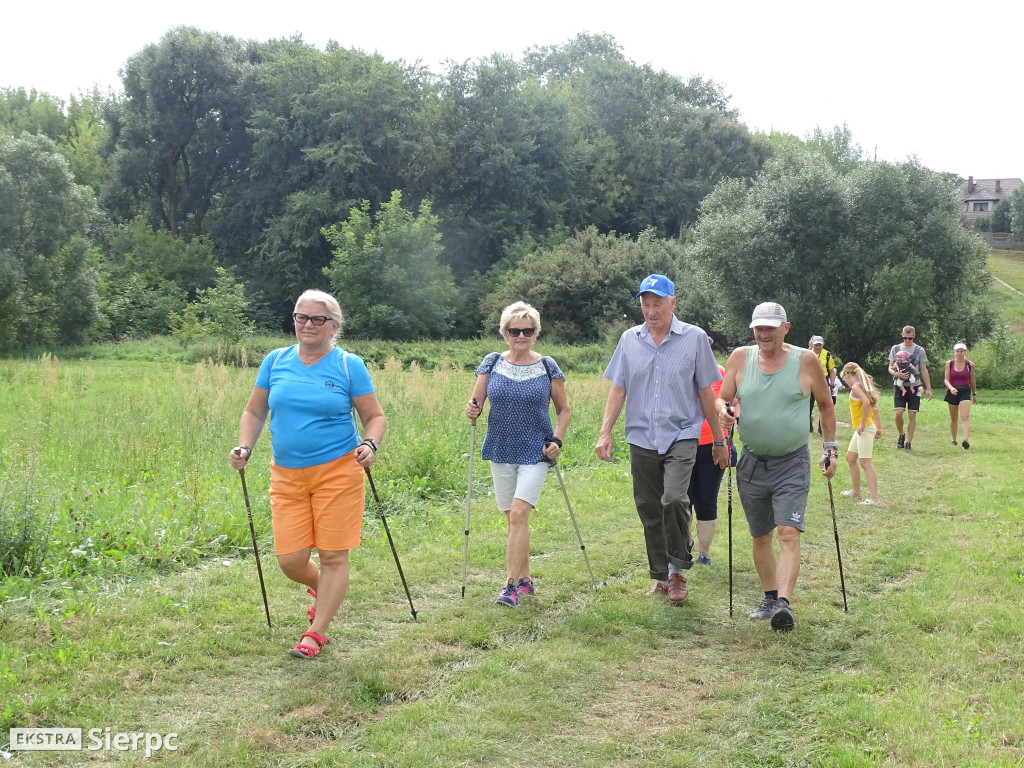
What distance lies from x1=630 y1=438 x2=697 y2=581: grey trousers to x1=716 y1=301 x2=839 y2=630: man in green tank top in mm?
415

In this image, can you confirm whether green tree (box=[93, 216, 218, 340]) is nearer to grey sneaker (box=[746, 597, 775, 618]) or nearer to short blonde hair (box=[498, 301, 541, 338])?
short blonde hair (box=[498, 301, 541, 338])

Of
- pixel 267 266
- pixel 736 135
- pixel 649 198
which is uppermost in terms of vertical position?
pixel 736 135

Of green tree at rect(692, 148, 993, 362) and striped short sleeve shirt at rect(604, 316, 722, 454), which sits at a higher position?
green tree at rect(692, 148, 993, 362)

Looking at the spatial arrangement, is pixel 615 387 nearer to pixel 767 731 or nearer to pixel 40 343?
pixel 767 731

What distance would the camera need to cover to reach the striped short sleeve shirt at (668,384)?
6723mm

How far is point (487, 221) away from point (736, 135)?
2066 centimetres

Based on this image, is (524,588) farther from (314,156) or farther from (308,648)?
(314,156)

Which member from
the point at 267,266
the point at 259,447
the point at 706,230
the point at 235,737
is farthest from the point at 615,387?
the point at 267,266

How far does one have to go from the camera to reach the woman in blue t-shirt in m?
5.61

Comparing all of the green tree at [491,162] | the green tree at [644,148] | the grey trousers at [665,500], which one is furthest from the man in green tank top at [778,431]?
the green tree at [644,148]

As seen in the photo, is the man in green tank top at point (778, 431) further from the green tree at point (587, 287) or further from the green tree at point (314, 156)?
the green tree at point (314, 156)

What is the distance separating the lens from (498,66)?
5672 cm

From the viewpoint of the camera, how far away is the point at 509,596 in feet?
22.1

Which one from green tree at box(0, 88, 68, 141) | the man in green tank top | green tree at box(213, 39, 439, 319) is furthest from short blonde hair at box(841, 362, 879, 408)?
green tree at box(0, 88, 68, 141)
